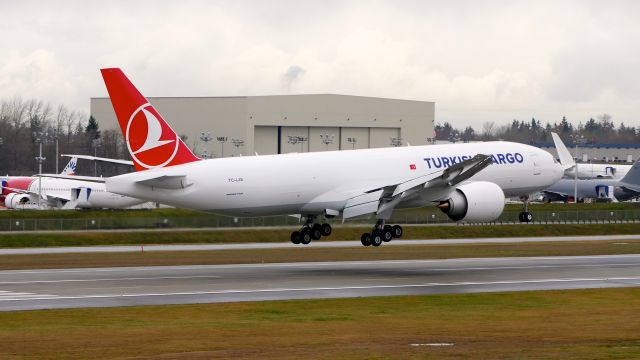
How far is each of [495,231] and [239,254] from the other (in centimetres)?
2866

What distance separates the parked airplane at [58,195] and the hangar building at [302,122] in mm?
27834

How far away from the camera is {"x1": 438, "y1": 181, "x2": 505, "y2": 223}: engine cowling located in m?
50.8

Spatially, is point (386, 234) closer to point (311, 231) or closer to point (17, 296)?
point (311, 231)

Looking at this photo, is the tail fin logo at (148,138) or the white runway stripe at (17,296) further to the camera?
the tail fin logo at (148,138)

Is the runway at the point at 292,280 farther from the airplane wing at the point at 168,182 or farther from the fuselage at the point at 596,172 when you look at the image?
the fuselage at the point at 596,172

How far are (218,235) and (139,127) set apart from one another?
27242 millimetres

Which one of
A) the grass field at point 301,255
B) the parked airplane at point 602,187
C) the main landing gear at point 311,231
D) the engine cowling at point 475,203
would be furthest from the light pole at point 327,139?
the engine cowling at point 475,203

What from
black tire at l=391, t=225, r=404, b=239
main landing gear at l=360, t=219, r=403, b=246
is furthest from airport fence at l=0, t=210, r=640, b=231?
black tire at l=391, t=225, r=404, b=239

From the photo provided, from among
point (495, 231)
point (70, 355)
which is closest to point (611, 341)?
point (70, 355)

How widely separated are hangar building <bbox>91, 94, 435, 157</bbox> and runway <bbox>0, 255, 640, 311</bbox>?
299 ft

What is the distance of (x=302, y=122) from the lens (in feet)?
491

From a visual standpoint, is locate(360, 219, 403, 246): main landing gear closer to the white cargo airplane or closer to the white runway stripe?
the white cargo airplane

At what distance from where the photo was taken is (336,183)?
55875 millimetres

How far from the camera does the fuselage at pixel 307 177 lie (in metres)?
52.2
